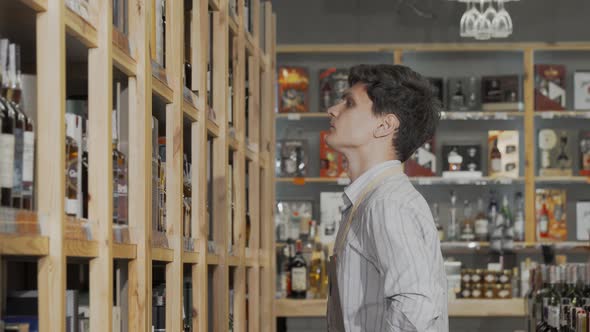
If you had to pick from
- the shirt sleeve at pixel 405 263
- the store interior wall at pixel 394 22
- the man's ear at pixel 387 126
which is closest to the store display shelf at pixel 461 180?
the store interior wall at pixel 394 22

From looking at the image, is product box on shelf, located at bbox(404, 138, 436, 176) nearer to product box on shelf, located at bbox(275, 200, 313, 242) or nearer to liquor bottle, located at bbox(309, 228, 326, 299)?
product box on shelf, located at bbox(275, 200, 313, 242)

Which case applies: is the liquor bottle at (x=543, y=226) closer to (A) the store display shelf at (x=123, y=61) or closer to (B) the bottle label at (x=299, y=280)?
(B) the bottle label at (x=299, y=280)

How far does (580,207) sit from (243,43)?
13.9 feet

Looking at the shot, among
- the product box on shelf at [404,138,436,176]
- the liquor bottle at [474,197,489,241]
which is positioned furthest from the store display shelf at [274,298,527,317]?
the product box on shelf at [404,138,436,176]

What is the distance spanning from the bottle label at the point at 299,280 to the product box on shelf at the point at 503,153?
1815 mm

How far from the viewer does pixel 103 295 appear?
2.03m

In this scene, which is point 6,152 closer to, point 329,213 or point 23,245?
point 23,245

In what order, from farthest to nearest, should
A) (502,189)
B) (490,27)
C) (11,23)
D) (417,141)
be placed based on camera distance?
(502,189)
(490,27)
(417,141)
(11,23)

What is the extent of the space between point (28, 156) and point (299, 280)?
16.1 ft

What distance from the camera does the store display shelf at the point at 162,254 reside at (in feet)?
8.39

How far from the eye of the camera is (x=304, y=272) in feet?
21.7

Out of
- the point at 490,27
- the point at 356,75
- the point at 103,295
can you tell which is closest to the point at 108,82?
the point at 103,295

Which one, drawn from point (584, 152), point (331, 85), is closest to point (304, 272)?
point (331, 85)

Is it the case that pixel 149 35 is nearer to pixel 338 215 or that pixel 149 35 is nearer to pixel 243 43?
pixel 243 43
